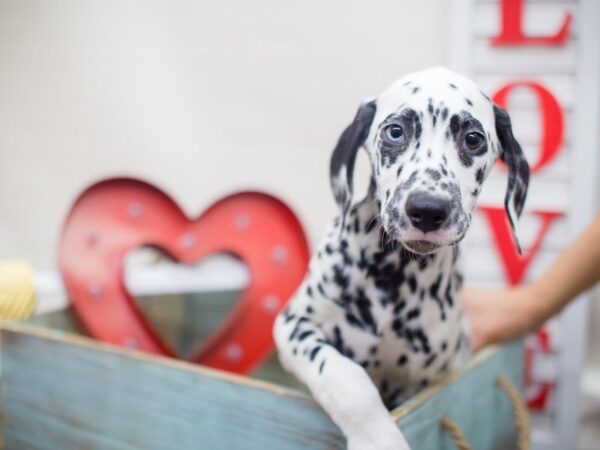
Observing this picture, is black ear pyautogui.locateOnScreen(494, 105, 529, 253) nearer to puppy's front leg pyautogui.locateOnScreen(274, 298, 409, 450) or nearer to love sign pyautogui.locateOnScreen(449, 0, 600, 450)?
puppy's front leg pyautogui.locateOnScreen(274, 298, 409, 450)

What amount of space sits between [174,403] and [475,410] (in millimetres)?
300

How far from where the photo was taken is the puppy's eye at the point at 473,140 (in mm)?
498

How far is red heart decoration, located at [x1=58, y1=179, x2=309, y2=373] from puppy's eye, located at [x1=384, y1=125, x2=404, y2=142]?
0.34 meters

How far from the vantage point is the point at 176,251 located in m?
0.86

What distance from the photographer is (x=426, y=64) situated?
3.15ft

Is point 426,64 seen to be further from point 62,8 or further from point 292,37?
point 62,8

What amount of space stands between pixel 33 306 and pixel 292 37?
1.72 feet

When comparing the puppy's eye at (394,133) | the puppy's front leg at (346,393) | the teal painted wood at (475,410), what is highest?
the puppy's eye at (394,133)

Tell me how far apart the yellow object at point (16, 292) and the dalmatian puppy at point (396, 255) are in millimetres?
383

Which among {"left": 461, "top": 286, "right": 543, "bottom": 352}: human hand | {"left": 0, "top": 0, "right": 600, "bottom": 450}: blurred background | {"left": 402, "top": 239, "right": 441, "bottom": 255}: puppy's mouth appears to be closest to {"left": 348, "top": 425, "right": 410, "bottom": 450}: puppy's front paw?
{"left": 402, "top": 239, "right": 441, "bottom": 255}: puppy's mouth

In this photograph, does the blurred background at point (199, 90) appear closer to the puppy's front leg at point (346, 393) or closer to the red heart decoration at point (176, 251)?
the red heart decoration at point (176, 251)

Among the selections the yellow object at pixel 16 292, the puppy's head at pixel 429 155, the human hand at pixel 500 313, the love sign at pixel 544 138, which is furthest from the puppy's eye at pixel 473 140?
the yellow object at pixel 16 292

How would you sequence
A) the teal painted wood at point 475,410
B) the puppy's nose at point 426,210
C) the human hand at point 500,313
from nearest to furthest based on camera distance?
the puppy's nose at point 426,210
the teal painted wood at point 475,410
the human hand at point 500,313

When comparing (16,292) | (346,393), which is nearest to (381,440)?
(346,393)
